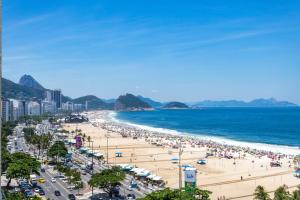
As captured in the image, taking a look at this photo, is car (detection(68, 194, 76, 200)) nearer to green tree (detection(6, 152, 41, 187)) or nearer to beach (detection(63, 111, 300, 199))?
green tree (detection(6, 152, 41, 187))

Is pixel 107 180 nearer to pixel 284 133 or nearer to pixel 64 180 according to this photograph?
pixel 64 180

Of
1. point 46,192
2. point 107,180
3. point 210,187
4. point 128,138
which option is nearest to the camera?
point 107,180

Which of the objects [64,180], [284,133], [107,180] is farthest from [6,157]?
[284,133]

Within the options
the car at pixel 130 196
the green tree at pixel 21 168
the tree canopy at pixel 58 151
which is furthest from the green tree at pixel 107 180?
the tree canopy at pixel 58 151

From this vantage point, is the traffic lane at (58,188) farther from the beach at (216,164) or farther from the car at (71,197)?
the beach at (216,164)

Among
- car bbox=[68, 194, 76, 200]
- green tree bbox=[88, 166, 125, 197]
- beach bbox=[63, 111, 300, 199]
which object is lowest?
beach bbox=[63, 111, 300, 199]

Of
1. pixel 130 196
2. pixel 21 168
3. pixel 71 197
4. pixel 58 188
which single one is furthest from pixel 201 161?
pixel 21 168

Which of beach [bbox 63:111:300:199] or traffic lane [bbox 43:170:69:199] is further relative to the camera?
beach [bbox 63:111:300:199]

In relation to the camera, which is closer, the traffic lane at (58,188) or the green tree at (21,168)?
the traffic lane at (58,188)

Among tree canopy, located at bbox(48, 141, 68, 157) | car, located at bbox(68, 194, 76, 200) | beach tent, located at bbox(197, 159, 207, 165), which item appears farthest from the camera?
beach tent, located at bbox(197, 159, 207, 165)

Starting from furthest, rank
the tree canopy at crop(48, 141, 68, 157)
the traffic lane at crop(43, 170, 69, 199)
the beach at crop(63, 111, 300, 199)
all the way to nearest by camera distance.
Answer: the tree canopy at crop(48, 141, 68, 157) < the beach at crop(63, 111, 300, 199) < the traffic lane at crop(43, 170, 69, 199)

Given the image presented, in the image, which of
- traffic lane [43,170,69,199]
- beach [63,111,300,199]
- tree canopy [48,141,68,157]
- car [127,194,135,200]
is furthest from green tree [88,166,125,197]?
tree canopy [48,141,68,157]
